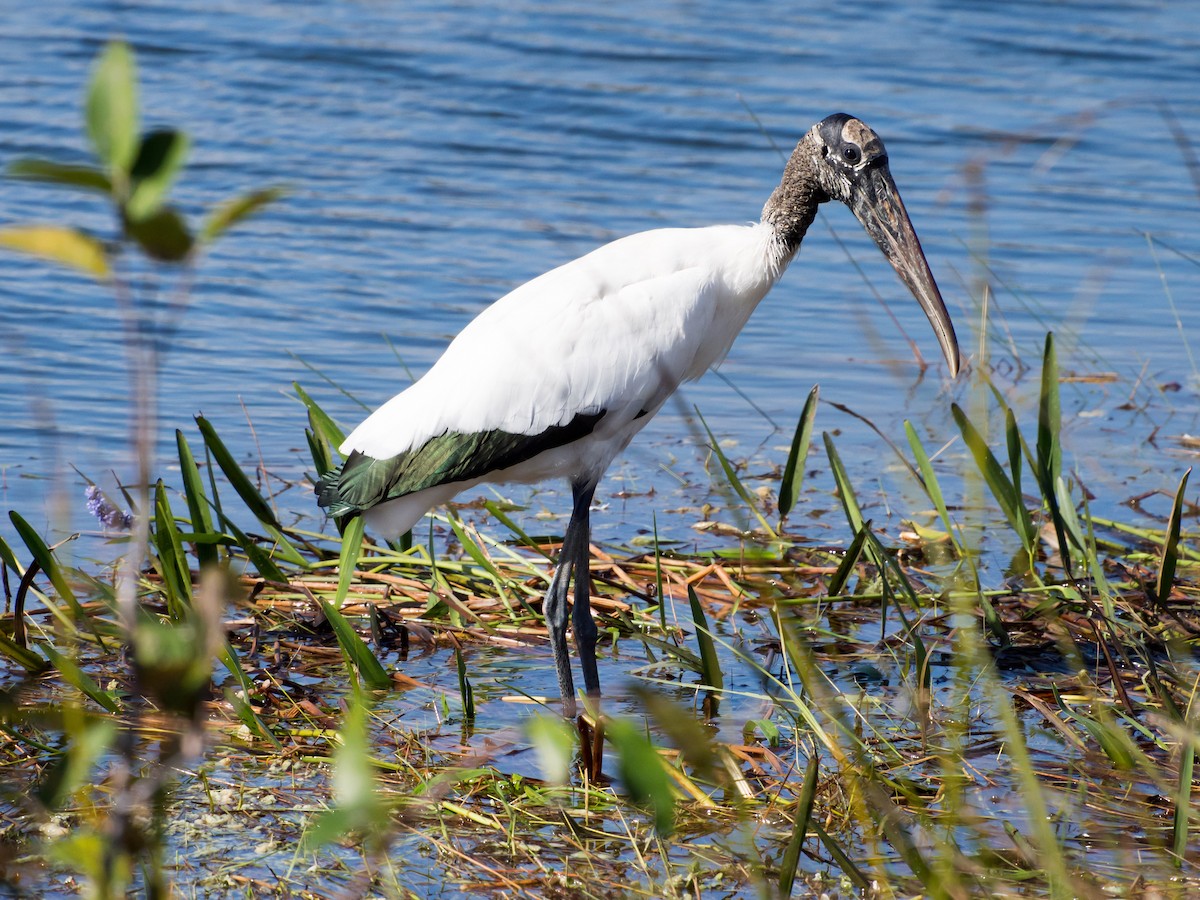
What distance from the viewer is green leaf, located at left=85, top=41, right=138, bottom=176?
3.40ft

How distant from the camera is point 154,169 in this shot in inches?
43.8

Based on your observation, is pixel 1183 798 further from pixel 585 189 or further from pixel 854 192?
pixel 585 189

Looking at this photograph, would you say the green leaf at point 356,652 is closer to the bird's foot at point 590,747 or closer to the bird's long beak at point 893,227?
the bird's foot at point 590,747

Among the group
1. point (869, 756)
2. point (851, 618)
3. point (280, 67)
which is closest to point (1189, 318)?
point (851, 618)

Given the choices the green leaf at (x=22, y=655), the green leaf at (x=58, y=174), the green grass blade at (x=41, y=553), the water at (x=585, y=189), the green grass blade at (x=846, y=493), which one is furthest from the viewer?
the water at (x=585, y=189)

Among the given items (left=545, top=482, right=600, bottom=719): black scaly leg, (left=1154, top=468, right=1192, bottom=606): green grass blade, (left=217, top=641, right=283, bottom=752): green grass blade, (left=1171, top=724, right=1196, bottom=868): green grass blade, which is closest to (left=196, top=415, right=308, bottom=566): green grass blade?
(left=545, top=482, right=600, bottom=719): black scaly leg

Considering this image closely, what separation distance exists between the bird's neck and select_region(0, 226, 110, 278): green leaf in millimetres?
2896

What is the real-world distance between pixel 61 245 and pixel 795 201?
3.00 m

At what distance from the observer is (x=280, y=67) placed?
10797 millimetres

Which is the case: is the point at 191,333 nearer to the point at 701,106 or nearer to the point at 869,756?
the point at 869,756

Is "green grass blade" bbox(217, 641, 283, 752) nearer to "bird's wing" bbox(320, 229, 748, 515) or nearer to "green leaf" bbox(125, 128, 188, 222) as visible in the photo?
"bird's wing" bbox(320, 229, 748, 515)

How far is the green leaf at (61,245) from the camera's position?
105 centimetres

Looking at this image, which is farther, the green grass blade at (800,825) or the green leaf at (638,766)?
the green grass blade at (800,825)

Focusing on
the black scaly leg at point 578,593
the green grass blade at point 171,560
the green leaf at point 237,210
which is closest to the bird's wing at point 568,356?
the black scaly leg at point 578,593
